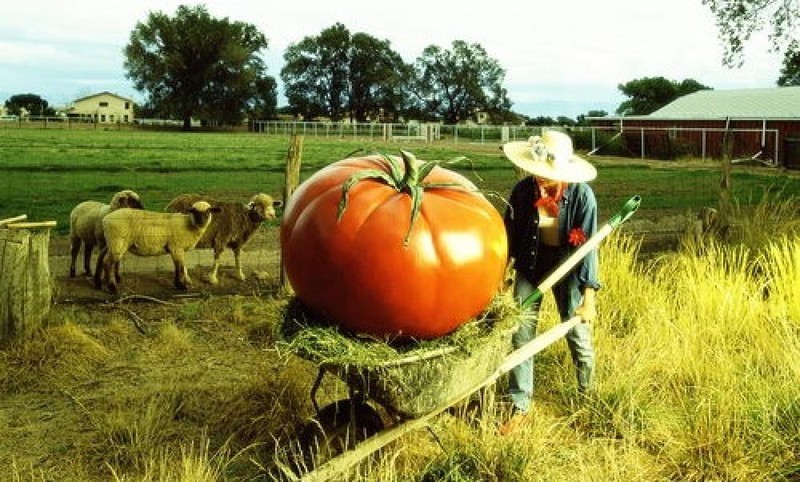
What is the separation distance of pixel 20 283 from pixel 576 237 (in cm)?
414

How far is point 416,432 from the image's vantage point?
4.75m

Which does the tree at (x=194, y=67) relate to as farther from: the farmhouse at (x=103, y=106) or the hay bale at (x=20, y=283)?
the hay bale at (x=20, y=283)

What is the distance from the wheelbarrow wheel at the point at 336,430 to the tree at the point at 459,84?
111134 millimetres

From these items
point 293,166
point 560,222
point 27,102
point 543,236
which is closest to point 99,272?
point 293,166

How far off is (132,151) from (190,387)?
31089 mm

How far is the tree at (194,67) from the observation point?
295ft

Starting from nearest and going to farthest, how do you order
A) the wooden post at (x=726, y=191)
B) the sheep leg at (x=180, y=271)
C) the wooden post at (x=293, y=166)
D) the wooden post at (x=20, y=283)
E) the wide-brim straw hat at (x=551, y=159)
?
the wide-brim straw hat at (x=551, y=159) → the wooden post at (x=20, y=283) → the wooden post at (x=293, y=166) → the sheep leg at (x=180, y=271) → the wooden post at (x=726, y=191)

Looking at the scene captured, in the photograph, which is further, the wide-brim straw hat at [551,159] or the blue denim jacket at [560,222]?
the blue denim jacket at [560,222]

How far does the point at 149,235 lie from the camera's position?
8.90m

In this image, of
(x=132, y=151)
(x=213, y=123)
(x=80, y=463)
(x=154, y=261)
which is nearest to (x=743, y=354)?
(x=80, y=463)

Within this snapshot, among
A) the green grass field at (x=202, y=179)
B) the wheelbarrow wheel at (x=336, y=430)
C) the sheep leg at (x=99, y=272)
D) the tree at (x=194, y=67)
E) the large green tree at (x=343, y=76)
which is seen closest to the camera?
the wheelbarrow wheel at (x=336, y=430)

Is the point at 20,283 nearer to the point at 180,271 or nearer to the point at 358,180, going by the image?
the point at 180,271

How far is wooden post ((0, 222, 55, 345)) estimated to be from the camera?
6.45 meters

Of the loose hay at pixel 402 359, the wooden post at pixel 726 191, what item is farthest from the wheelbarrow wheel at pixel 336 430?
the wooden post at pixel 726 191
